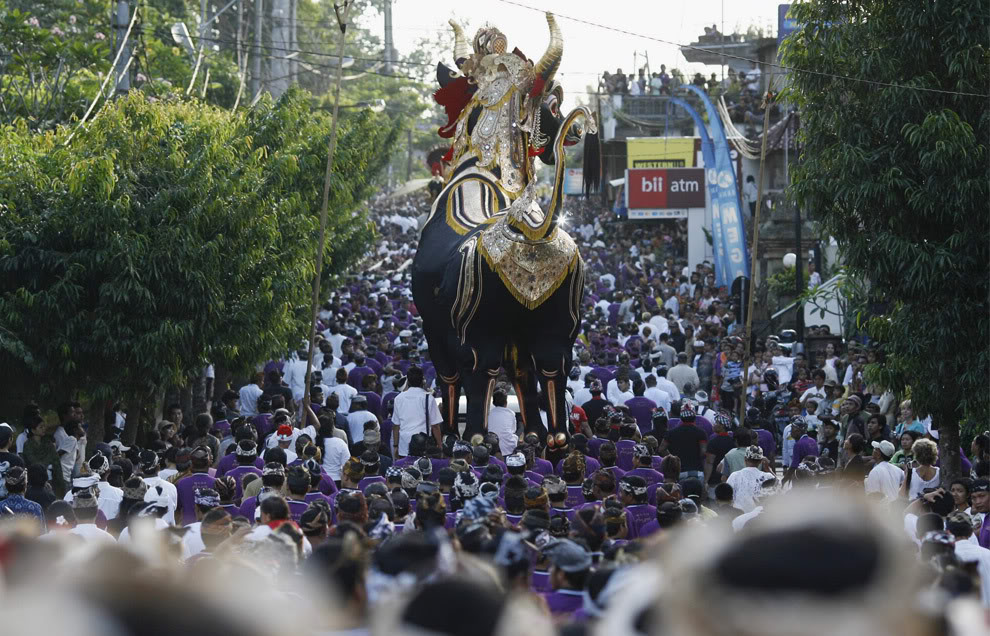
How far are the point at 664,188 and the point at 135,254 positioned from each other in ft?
81.3

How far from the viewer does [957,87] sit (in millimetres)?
10680

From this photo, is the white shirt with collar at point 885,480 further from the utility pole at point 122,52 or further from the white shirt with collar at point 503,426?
the utility pole at point 122,52

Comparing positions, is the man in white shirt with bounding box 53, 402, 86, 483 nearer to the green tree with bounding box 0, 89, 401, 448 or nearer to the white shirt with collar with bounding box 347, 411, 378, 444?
the green tree with bounding box 0, 89, 401, 448

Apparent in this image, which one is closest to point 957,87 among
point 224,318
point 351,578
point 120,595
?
point 224,318

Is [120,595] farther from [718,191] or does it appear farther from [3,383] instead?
[718,191]

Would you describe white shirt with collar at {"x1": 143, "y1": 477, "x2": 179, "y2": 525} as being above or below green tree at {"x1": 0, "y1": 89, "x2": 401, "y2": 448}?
below

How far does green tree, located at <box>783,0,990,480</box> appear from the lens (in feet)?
34.7

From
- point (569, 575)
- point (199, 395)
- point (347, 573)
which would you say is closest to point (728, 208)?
point (199, 395)

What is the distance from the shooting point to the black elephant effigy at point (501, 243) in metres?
12.1

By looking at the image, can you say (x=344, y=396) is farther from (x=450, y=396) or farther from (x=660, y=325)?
(x=660, y=325)

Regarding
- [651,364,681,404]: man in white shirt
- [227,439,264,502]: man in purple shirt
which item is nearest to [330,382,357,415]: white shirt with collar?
[651,364,681,404]: man in white shirt

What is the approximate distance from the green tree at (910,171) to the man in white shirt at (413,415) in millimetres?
4041

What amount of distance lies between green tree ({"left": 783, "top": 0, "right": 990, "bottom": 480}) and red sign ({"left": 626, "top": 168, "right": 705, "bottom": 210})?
913 inches

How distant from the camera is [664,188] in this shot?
117 feet
